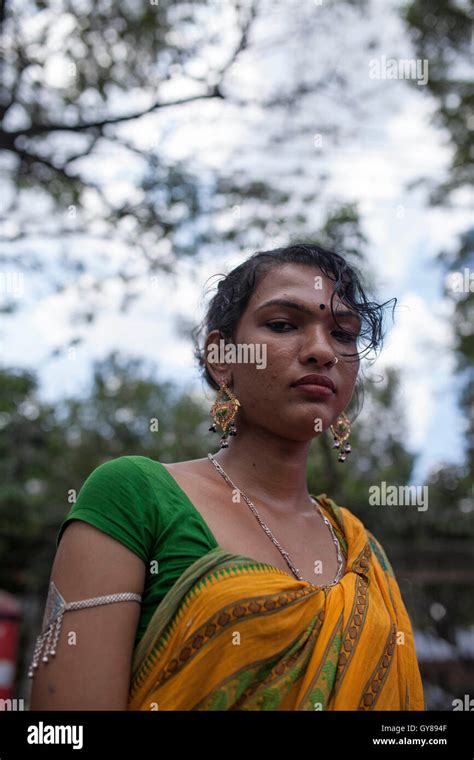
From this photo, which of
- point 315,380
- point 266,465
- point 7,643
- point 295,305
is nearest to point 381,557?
point 266,465

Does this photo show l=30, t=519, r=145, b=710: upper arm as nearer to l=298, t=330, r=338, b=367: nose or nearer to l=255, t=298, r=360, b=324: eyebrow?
l=298, t=330, r=338, b=367: nose

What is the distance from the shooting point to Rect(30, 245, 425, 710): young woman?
1.61 m

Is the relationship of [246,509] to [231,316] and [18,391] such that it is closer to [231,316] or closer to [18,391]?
[231,316]

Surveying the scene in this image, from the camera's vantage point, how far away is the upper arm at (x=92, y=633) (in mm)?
1563

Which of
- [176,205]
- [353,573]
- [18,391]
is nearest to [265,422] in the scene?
[353,573]

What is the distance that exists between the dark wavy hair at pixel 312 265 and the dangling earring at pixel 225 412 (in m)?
0.08

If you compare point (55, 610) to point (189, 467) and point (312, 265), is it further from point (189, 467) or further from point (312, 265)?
point (312, 265)

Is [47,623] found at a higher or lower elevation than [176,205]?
lower

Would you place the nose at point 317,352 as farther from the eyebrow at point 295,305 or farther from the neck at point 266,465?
the neck at point 266,465

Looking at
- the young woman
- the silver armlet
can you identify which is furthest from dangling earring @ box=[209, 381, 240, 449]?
the silver armlet
